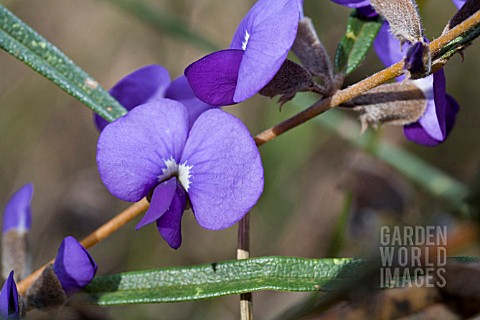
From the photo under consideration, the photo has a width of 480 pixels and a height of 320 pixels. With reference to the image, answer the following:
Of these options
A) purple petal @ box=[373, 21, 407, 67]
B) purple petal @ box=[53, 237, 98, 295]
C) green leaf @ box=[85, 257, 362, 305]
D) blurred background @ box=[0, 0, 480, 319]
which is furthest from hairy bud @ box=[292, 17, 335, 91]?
blurred background @ box=[0, 0, 480, 319]

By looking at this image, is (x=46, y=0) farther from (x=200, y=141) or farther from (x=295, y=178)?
(x=200, y=141)

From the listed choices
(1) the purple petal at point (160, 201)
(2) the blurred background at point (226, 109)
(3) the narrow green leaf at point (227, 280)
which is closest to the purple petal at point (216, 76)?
(1) the purple petal at point (160, 201)

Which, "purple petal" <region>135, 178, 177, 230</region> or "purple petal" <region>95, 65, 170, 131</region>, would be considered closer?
"purple petal" <region>135, 178, 177, 230</region>

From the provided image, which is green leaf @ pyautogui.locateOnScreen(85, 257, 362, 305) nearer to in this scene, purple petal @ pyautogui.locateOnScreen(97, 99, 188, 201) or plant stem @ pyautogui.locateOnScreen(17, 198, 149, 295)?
plant stem @ pyautogui.locateOnScreen(17, 198, 149, 295)

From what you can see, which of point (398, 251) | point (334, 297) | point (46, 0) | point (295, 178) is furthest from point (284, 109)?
point (46, 0)

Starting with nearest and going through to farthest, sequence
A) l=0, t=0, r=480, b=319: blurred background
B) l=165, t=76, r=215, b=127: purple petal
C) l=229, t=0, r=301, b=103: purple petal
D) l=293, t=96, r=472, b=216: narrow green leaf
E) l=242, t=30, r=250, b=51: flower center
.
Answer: l=229, t=0, r=301, b=103: purple petal < l=242, t=30, r=250, b=51: flower center < l=165, t=76, r=215, b=127: purple petal < l=293, t=96, r=472, b=216: narrow green leaf < l=0, t=0, r=480, b=319: blurred background

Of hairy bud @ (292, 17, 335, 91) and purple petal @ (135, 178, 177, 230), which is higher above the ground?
hairy bud @ (292, 17, 335, 91)

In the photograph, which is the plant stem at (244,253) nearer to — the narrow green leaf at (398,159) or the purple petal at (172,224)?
the purple petal at (172,224)
